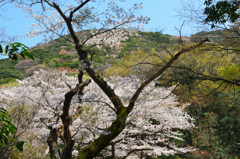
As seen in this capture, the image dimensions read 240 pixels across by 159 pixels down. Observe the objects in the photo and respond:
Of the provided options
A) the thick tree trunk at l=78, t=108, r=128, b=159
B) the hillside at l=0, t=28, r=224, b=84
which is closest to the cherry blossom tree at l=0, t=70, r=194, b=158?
the thick tree trunk at l=78, t=108, r=128, b=159

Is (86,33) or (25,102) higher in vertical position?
(86,33)

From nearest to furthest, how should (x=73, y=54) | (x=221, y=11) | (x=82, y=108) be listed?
(x=221, y=11) < (x=73, y=54) < (x=82, y=108)

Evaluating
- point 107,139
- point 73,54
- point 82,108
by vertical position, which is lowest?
point 107,139

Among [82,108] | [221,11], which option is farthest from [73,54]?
[221,11]

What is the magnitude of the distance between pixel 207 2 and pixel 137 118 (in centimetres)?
457

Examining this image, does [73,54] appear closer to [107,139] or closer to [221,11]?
[107,139]

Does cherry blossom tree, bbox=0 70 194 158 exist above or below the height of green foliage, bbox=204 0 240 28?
below

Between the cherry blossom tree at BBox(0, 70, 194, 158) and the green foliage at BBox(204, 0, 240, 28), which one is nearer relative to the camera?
the green foliage at BBox(204, 0, 240, 28)

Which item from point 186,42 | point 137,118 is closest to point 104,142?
point 186,42

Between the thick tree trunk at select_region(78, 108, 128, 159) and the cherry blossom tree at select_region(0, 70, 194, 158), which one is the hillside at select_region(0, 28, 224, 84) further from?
the thick tree trunk at select_region(78, 108, 128, 159)

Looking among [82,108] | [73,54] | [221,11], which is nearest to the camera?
[221,11]

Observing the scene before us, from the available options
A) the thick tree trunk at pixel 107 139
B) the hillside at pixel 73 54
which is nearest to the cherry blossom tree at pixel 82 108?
the thick tree trunk at pixel 107 139

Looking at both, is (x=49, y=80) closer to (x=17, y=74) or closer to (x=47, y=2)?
(x=47, y=2)

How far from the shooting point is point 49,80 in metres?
7.30
